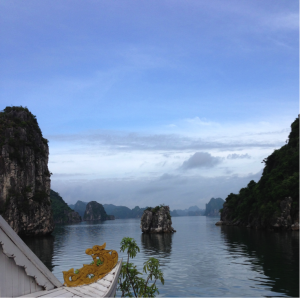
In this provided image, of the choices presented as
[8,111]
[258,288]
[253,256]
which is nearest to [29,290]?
[258,288]

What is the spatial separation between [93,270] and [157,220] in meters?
68.0

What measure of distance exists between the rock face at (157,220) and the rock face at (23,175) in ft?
79.1

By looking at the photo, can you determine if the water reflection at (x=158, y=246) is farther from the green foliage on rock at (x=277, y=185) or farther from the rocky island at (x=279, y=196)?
the green foliage on rock at (x=277, y=185)

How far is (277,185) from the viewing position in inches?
2953

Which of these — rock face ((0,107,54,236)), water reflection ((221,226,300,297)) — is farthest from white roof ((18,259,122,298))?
rock face ((0,107,54,236))

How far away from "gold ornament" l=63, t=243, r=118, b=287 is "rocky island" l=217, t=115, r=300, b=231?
6921 centimetres

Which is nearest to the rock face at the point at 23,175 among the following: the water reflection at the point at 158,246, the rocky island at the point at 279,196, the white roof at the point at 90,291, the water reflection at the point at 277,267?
the water reflection at the point at 158,246

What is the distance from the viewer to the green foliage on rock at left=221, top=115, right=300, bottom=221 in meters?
71.7

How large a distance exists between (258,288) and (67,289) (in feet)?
56.2

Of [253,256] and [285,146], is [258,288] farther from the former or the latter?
[285,146]

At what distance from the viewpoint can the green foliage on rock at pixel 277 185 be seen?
71.7 metres

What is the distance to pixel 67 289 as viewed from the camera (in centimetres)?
627

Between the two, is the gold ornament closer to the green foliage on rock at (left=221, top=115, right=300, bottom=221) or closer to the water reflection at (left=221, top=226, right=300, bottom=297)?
the water reflection at (left=221, top=226, right=300, bottom=297)

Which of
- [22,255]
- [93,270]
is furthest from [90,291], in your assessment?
[22,255]
